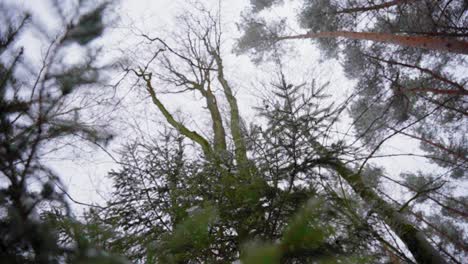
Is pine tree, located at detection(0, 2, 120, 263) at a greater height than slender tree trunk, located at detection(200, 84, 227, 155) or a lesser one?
lesser

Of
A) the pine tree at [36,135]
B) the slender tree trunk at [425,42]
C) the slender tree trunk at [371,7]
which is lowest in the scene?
the pine tree at [36,135]

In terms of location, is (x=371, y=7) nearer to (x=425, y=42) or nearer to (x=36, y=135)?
(x=425, y=42)

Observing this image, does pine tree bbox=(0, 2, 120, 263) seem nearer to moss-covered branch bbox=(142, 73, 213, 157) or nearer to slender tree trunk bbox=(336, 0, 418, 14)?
moss-covered branch bbox=(142, 73, 213, 157)

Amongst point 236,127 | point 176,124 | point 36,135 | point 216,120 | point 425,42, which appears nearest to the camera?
point 36,135

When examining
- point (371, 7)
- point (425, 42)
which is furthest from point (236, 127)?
point (371, 7)

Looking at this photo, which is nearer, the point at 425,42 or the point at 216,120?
the point at 425,42

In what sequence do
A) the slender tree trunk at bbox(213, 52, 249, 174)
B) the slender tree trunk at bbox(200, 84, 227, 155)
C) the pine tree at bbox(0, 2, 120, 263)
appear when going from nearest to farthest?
the pine tree at bbox(0, 2, 120, 263)
the slender tree trunk at bbox(213, 52, 249, 174)
the slender tree trunk at bbox(200, 84, 227, 155)

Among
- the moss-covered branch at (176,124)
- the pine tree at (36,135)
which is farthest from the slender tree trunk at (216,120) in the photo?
the pine tree at (36,135)

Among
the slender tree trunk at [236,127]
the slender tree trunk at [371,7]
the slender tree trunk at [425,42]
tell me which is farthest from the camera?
the slender tree trunk at [371,7]

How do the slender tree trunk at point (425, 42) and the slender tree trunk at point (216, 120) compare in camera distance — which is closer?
the slender tree trunk at point (425, 42)

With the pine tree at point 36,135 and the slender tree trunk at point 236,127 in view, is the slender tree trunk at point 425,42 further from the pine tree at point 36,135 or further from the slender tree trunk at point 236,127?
the pine tree at point 36,135

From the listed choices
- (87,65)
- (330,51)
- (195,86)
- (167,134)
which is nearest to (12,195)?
(87,65)

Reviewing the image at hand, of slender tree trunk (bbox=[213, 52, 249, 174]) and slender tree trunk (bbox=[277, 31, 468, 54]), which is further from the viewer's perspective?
→ slender tree trunk (bbox=[277, 31, 468, 54])

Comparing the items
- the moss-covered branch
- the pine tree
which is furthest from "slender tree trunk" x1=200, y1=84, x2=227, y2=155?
the pine tree
